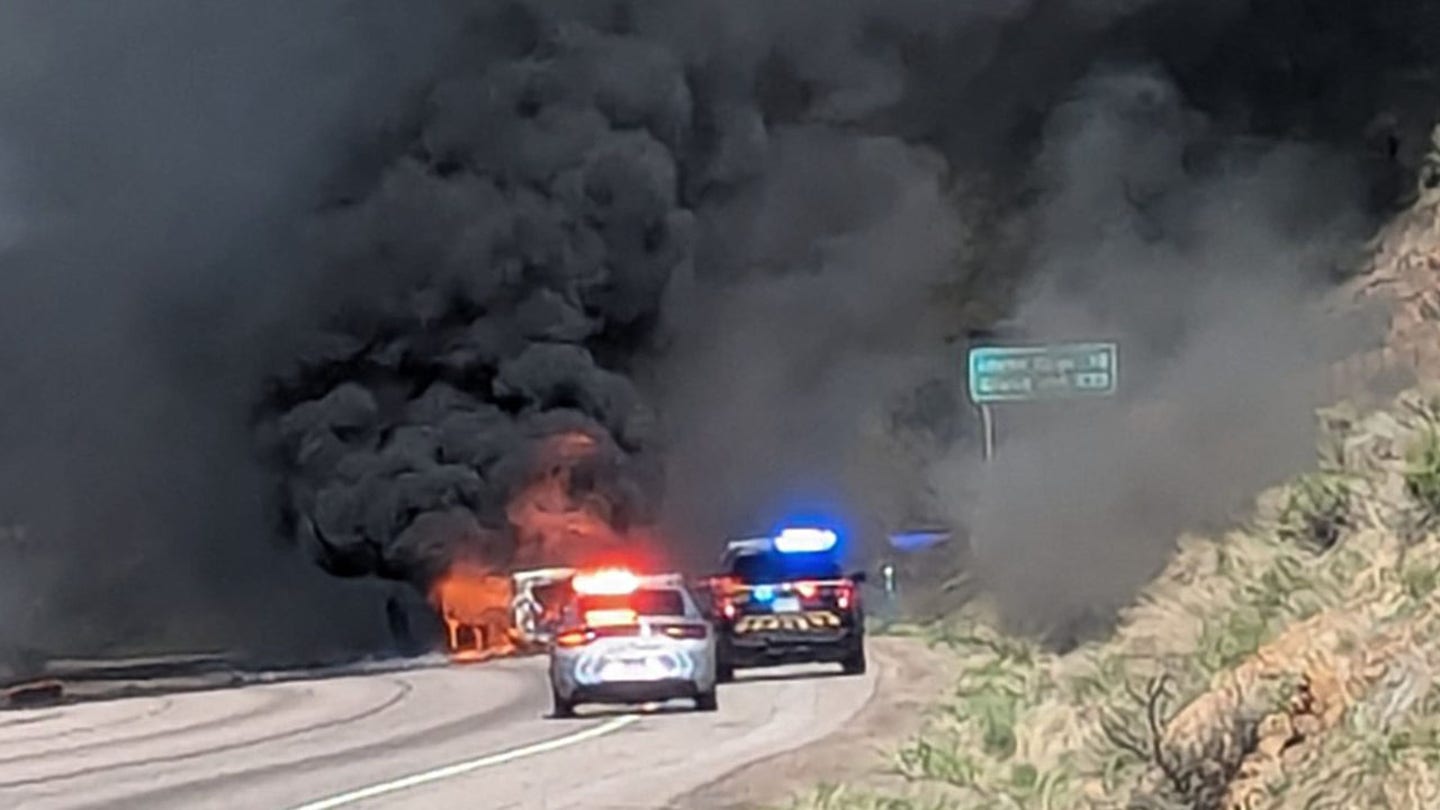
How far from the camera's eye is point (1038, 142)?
48.0 metres

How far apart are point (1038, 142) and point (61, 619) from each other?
30.4 meters

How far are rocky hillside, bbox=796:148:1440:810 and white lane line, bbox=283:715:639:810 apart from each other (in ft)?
12.5

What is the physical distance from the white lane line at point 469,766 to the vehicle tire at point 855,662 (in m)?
5.37

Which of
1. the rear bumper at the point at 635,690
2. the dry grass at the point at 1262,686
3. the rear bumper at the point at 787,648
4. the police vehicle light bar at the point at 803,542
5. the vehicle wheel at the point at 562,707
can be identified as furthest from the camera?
the police vehicle light bar at the point at 803,542

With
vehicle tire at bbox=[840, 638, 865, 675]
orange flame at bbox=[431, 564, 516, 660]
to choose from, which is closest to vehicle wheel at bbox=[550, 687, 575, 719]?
vehicle tire at bbox=[840, 638, 865, 675]

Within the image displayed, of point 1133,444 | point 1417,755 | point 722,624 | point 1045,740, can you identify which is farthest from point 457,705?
point 1417,755

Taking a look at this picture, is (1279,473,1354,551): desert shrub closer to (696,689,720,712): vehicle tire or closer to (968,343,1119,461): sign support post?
(696,689,720,712): vehicle tire

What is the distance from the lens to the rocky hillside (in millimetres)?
9727

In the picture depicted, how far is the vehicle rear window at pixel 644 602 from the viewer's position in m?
26.1

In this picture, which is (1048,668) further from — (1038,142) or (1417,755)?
(1038,142)

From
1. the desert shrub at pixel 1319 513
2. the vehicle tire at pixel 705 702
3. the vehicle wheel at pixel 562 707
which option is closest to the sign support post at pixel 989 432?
the vehicle tire at pixel 705 702

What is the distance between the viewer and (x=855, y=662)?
100 feet

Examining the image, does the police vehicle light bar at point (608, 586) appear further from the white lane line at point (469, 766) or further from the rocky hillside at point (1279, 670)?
the rocky hillside at point (1279, 670)

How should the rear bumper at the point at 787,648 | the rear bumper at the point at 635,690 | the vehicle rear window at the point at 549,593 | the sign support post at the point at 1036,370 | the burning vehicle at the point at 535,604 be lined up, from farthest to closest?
the burning vehicle at the point at 535,604 → the vehicle rear window at the point at 549,593 → the sign support post at the point at 1036,370 → the rear bumper at the point at 787,648 → the rear bumper at the point at 635,690
